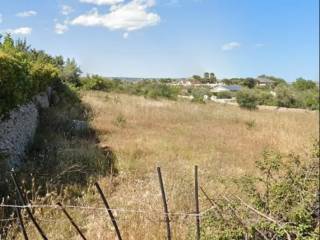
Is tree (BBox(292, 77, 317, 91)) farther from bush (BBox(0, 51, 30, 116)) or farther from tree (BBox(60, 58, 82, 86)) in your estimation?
bush (BBox(0, 51, 30, 116))

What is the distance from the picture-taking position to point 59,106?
1936cm

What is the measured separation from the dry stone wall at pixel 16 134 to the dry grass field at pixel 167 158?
1905 millimetres

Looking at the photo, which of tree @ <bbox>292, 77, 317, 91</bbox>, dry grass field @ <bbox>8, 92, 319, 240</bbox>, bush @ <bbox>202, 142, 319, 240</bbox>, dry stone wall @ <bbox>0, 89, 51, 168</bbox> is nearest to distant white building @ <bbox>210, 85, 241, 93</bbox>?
tree @ <bbox>292, 77, 317, 91</bbox>

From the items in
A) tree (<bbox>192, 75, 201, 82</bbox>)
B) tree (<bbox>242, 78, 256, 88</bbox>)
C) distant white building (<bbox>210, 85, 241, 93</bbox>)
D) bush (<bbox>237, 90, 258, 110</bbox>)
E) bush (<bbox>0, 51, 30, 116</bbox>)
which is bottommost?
bush (<bbox>237, 90, 258, 110</bbox>)

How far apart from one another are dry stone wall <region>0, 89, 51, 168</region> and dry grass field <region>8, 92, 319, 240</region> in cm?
191

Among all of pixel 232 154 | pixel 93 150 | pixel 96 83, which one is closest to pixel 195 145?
pixel 232 154

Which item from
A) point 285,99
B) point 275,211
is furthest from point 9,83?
point 285,99

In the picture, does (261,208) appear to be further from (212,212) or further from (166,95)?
(166,95)

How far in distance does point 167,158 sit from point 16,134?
137 inches

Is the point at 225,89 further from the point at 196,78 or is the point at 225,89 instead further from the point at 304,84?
the point at 196,78

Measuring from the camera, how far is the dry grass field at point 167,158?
4.79 metres

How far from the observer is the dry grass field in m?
4.79

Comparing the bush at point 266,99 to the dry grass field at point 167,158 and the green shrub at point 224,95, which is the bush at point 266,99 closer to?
the green shrub at point 224,95

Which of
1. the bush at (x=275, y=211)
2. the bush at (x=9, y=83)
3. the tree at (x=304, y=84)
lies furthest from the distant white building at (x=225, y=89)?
the bush at (x=275, y=211)
